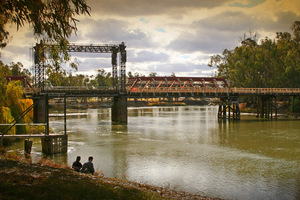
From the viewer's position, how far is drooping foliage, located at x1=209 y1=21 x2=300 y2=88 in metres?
83.6

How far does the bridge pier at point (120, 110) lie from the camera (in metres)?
59.6

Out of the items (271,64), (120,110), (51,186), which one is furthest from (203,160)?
(271,64)

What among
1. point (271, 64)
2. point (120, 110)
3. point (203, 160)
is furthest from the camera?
point (271, 64)

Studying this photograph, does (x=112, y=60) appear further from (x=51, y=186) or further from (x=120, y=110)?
(x=51, y=186)

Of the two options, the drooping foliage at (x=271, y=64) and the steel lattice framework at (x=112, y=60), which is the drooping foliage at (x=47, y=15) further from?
the drooping foliage at (x=271, y=64)

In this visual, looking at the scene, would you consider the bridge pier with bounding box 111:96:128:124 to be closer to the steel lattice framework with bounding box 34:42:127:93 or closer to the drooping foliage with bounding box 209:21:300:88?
the steel lattice framework with bounding box 34:42:127:93

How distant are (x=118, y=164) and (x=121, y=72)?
37.6 m

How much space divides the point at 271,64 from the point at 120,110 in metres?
51.9

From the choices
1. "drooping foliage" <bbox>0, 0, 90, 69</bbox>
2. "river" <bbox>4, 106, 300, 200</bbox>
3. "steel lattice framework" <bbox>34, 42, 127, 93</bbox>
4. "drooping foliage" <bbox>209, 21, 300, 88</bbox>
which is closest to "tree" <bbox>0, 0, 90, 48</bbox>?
"drooping foliage" <bbox>0, 0, 90, 69</bbox>

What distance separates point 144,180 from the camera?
19.6 metres

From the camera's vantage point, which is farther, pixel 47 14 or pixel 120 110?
pixel 120 110

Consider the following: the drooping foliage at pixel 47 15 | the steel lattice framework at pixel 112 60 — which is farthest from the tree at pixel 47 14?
the steel lattice framework at pixel 112 60

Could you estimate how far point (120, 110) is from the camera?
60.2 metres

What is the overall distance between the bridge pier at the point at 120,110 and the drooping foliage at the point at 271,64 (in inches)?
1693
